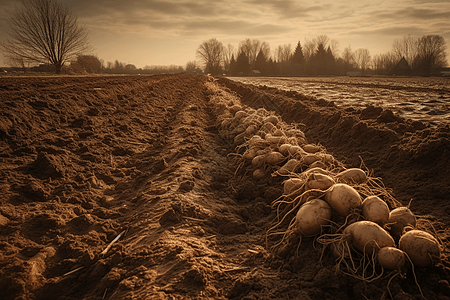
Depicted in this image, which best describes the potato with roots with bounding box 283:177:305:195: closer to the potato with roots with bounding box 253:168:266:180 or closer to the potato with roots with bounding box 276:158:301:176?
the potato with roots with bounding box 276:158:301:176

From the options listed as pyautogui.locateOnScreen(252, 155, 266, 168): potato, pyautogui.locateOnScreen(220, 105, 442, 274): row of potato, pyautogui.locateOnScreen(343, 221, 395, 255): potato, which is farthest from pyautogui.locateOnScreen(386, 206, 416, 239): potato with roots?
pyautogui.locateOnScreen(252, 155, 266, 168): potato

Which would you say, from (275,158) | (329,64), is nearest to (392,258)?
(275,158)

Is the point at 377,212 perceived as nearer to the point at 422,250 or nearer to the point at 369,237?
the point at 369,237

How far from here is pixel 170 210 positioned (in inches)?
122

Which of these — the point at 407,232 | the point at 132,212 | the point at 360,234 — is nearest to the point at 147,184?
the point at 132,212

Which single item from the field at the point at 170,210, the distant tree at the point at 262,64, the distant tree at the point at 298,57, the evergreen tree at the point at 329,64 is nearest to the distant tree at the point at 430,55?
the evergreen tree at the point at 329,64

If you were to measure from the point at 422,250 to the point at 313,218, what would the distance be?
2.71ft

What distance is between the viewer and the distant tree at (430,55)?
56.8 meters

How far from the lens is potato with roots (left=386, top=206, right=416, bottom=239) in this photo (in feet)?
7.58

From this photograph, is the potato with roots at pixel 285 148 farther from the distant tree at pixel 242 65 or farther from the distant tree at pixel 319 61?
the distant tree at pixel 242 65

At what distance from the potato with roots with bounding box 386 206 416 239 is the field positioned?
1.10 feet

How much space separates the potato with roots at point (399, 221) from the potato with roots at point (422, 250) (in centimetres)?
23

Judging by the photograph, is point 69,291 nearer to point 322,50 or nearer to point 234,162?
point 234,162

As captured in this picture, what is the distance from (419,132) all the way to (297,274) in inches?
163
